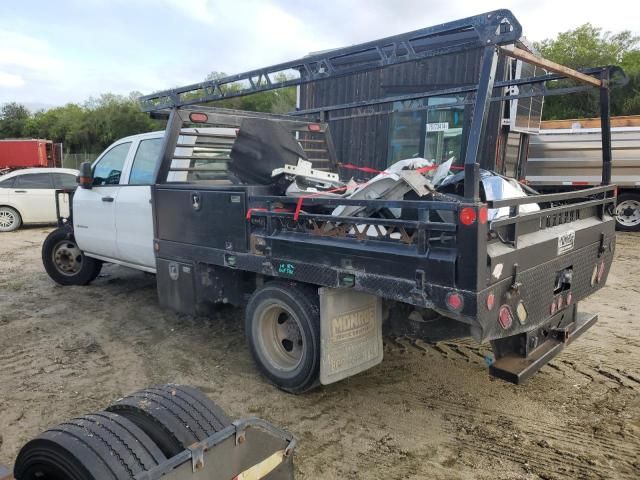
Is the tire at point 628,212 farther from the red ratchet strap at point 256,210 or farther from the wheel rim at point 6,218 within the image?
the wheel rim at point 6,218

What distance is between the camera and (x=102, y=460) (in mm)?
1774

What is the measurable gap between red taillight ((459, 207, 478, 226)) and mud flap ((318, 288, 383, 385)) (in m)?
1.10

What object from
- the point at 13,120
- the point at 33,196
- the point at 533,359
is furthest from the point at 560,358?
the point at 13,120

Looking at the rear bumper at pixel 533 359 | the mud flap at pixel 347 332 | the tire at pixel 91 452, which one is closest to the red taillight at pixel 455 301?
the rear bumper at pixel 533 359

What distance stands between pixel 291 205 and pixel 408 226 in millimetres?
1095

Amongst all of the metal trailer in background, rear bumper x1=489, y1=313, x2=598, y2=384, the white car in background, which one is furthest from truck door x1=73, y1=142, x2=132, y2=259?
the metal trailer in background

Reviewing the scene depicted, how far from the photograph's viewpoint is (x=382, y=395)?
3879 mm

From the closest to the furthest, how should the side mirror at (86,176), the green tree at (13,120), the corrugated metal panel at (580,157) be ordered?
the side mirror at (86,176), the corrugated metal panel at (580,157), the green tree at (13,120)

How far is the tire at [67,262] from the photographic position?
23.0 ft

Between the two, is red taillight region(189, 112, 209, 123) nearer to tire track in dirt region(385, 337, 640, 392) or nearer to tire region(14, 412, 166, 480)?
tire track in dirt region(385, 337, 640, 392)

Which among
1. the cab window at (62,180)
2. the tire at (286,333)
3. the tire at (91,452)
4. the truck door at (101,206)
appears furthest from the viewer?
the cab window at (62,180)

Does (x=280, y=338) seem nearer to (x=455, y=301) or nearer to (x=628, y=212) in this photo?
(x=455, y=301)

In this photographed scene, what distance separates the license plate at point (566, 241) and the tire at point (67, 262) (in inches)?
224

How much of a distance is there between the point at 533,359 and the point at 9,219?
13405 millimetres
